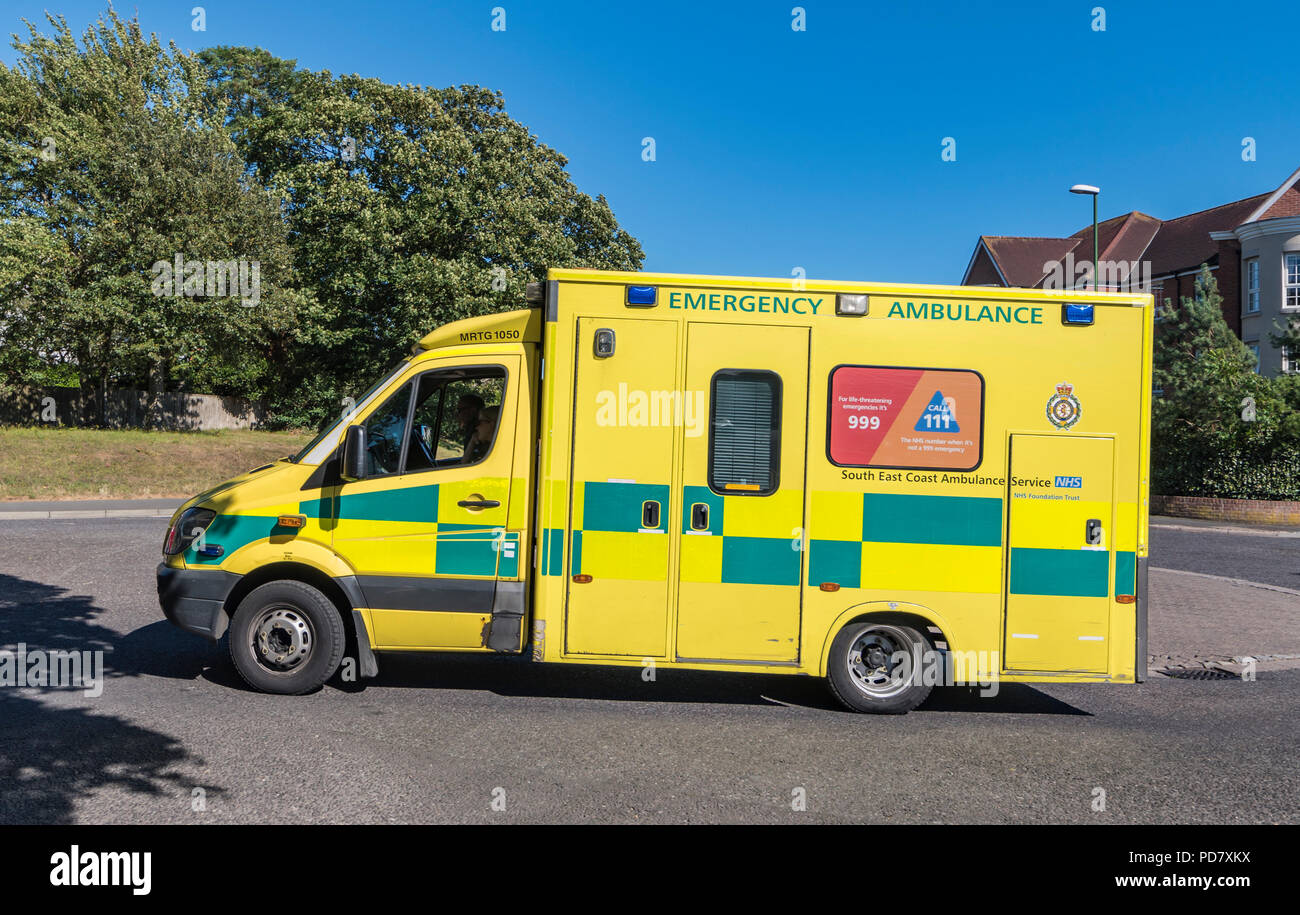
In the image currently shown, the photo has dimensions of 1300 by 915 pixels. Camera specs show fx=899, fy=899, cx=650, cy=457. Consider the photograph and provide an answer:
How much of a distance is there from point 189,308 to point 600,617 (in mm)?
22611

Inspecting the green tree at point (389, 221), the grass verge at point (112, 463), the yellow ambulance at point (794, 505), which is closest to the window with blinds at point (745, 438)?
the yellow ambulance at point (794, 505)

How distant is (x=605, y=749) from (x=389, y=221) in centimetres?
2581

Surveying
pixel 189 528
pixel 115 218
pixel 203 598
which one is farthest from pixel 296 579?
pixel 115 218

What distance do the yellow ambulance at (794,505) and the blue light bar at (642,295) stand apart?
1 cm

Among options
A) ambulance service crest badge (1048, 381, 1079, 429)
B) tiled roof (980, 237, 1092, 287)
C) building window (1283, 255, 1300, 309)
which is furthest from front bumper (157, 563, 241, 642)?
tiled roof (980, 237, 1092, 287)

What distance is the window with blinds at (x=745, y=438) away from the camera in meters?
5.80

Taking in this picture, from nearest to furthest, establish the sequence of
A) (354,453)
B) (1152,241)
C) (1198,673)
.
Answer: (354,453) → (1198,673) → (1152,241)

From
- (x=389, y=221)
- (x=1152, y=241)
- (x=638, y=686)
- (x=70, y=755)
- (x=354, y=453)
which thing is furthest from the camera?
(x=1152, y=241)

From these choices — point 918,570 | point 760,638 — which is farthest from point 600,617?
point 918,570

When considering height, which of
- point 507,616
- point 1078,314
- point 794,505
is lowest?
point 507,616

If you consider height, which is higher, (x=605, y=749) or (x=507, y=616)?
(x=507, y=616)

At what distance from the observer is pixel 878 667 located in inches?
235

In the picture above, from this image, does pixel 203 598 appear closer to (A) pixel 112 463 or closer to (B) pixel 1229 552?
(B) pixel 1229 552
